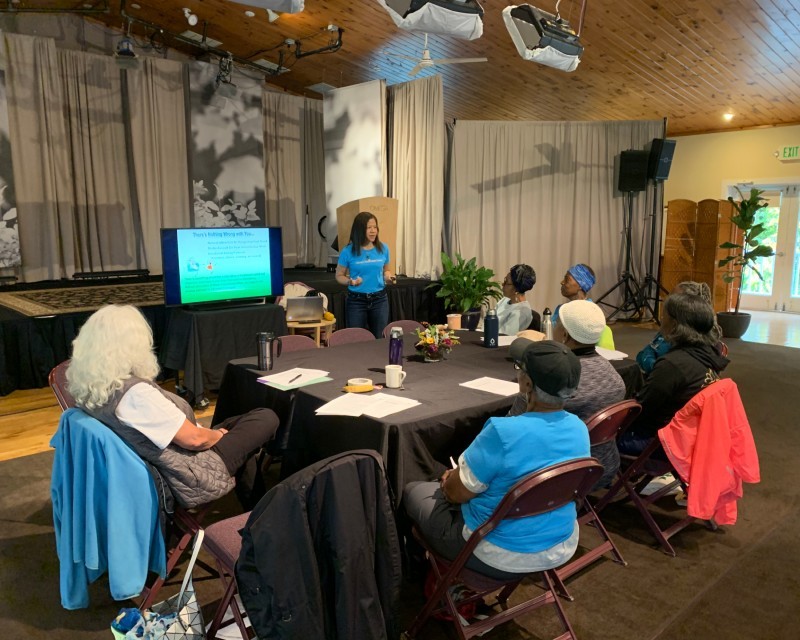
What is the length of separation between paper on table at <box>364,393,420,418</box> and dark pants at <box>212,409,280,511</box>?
0.44 metres

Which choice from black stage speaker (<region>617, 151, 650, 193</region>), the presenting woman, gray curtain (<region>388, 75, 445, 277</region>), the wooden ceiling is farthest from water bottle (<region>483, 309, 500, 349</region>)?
black stage speaker (<region>617, 151, 650, 193</region>)

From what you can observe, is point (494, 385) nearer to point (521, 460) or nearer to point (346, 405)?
point (346, 405)

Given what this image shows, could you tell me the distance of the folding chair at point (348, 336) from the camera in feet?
12.5

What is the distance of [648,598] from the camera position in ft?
7.82

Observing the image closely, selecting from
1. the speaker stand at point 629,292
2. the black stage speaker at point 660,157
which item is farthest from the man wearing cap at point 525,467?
the black stage speaker at point 660,157

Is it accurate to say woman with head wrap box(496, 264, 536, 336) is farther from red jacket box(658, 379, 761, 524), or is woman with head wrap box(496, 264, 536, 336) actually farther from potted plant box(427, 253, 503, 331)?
potted plant box(427, 253, 503, 331)

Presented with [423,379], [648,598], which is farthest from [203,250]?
[648,598]

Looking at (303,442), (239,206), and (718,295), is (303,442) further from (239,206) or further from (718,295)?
(718,295)

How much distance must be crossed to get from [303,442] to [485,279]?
5.02 metres

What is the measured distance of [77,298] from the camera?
603cm

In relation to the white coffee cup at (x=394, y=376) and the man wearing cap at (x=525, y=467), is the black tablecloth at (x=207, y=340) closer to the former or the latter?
the white coffee cup at (x=394, y=376)

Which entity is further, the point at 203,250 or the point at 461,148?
the point at 461,148

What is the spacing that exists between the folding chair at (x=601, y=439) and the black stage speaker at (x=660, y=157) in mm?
7319

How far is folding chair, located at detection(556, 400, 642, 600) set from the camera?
227 cm
